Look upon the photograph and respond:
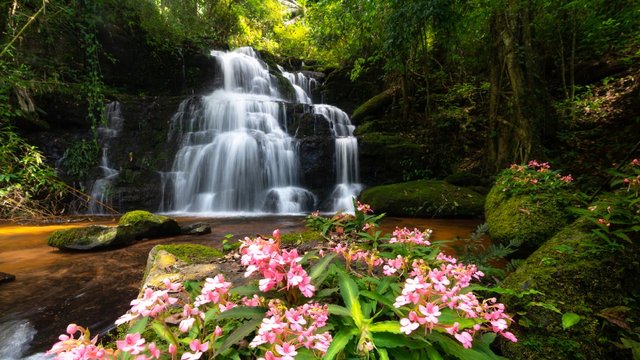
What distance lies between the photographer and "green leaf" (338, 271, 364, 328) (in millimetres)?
1259

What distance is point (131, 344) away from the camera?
3.38ft

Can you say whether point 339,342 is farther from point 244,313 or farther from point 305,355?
point 244,313

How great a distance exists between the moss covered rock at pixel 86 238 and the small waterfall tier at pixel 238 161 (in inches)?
208

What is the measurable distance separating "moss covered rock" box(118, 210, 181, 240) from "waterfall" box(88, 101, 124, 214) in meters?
4.29

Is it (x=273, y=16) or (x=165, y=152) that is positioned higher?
(x=273, y=16)

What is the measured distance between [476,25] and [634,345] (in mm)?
8896

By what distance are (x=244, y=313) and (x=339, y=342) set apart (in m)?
0.39

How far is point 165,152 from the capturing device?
39.4 feet

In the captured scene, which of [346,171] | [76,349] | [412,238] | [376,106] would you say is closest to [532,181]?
[412,238]

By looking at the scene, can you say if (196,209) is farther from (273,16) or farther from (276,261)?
(273,16)

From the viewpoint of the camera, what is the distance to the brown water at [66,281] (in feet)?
10.2

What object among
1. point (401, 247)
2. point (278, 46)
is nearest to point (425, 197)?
point (401, 247)

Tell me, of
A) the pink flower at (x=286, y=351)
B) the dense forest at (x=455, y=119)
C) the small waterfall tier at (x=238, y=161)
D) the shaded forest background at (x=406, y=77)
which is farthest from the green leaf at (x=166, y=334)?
the small waterfall tier at (x=238, y=161)

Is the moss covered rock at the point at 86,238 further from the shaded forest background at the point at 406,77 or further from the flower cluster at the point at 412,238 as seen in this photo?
the flower cluster at the point at 412,238
